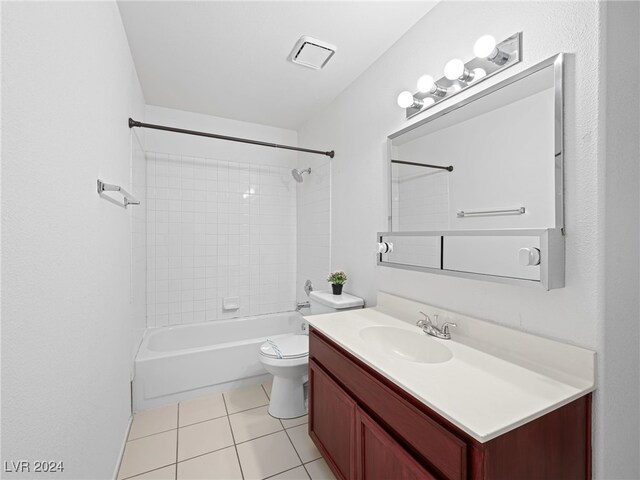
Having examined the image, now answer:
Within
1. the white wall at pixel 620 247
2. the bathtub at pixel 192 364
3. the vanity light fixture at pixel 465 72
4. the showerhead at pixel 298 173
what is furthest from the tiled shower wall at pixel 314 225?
the white wall at pixel 620 247

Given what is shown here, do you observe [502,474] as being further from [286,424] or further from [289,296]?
[289,296]

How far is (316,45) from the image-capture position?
180cm

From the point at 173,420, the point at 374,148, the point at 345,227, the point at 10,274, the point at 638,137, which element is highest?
the point at 374,148

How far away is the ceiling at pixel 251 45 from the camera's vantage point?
1.54 m

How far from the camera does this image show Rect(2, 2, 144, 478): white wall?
2.08 feet

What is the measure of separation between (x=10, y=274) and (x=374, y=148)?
1.83m

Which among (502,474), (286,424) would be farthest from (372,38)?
(286,424)

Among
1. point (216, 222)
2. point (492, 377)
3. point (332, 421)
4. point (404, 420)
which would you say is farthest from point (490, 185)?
point (216, 222)

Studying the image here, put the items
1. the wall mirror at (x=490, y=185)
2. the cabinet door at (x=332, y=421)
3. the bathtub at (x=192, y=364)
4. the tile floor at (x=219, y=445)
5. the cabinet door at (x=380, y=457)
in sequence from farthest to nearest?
1. the bathtub at (x=192, y=364)
2. the tile floor at (x=219, y=445)
3. the cabinet door at (x=332, y=421)
4. the wall mirror at (x=490, y=185)
5. the cabinet door at (x=380, y=457)

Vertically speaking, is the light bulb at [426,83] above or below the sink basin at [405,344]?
above

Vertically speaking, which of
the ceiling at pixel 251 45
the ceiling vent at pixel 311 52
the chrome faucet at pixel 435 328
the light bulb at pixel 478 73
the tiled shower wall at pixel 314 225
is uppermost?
the ceiling at pixel 251 45

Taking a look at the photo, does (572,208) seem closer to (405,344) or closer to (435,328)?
(435,328)

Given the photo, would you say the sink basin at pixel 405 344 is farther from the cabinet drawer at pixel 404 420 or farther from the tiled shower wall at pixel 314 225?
the tiled shower wall at pixel 314 225

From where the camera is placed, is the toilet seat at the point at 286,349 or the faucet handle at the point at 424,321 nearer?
the faucet handle at the point at 424,321
